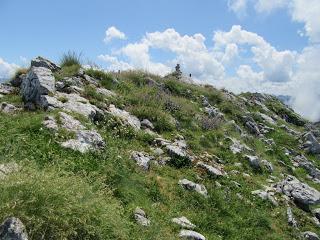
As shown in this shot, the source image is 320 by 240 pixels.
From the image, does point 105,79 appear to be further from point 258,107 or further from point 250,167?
point 258,107

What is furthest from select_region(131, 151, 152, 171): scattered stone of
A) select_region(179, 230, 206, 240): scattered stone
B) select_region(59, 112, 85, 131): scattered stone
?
select_region(179, 230, 206, 240): scattered stone

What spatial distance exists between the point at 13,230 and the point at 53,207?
870 millimetres

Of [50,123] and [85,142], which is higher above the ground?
[50,123]

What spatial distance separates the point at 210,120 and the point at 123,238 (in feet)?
44.8

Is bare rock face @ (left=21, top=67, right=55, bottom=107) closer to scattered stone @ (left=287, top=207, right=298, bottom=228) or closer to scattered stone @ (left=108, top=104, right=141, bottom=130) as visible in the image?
scattered stone @ (left=108, top=104, right=141, bottom=130)

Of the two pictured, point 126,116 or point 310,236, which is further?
point 126,116

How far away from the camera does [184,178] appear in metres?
14.8

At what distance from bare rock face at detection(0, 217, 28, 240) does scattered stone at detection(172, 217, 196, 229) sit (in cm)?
523

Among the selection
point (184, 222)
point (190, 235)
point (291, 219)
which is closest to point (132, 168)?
point (184, 222)

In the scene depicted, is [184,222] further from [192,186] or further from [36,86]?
[36,86]

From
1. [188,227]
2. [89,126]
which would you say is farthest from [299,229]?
[89,126]

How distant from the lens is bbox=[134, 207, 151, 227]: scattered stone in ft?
34.7

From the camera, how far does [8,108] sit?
15727 millimetres

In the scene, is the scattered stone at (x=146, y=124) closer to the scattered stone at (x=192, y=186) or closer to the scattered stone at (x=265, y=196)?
the scattered stone at (x=192, y=186)
